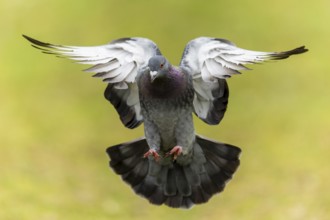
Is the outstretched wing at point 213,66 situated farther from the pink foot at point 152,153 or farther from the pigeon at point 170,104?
the pink foot at point 152,153

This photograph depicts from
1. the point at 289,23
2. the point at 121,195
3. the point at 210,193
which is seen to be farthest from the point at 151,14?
the point at 210,193

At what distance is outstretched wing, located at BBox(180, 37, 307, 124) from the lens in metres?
7.39

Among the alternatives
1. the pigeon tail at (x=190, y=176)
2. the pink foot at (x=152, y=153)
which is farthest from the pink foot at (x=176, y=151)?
the pigeon tail at (x=190, y=176)

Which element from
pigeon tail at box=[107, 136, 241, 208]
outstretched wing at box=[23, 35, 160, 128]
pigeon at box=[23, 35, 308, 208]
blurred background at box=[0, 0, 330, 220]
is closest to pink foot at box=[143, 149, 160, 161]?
pigeon at box=[23, 35, 308, 208]

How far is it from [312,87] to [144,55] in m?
5.62

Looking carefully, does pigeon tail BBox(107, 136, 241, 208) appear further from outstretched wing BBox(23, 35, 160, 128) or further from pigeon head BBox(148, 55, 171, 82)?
pigeon head BBox(148, 55, 171, 82)

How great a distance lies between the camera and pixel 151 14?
46.5 ft

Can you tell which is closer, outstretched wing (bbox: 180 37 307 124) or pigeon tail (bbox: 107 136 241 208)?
outstretched wing (bbox: 180 37 307 124)

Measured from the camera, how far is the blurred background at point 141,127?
11.4 m

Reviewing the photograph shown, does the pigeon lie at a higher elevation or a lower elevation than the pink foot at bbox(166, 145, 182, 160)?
higher

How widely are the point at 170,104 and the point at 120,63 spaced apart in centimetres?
64

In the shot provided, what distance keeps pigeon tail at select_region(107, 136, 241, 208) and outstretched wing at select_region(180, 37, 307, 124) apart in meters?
0.46

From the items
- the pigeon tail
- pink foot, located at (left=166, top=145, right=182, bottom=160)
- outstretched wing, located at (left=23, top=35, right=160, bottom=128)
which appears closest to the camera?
outstretched wing, located at (left=23, top=35, right=160, bottom=128)

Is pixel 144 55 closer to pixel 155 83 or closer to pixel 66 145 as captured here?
pixel 155 83
